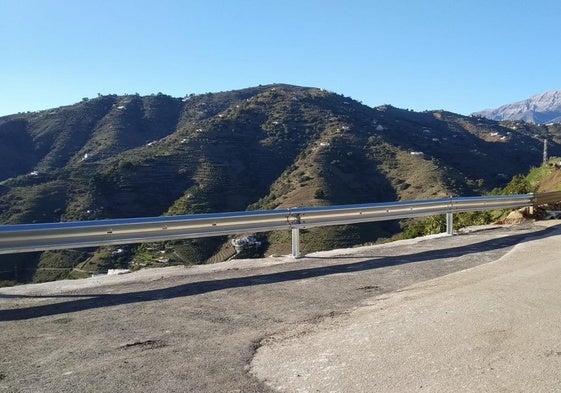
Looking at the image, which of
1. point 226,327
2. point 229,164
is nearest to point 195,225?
point 226,327

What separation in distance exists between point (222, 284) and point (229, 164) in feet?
182

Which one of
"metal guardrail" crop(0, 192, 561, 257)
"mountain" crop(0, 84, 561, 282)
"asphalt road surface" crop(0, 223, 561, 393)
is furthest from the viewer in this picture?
"mountain" crop(0, 84, 561, 282)

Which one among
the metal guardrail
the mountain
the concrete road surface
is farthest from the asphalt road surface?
→ the mountain

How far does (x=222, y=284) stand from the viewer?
23.5ft

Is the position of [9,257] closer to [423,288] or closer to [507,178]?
[423,288]

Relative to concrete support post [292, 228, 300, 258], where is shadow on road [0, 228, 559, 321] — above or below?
below

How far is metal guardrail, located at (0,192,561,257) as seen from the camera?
704 centimetres

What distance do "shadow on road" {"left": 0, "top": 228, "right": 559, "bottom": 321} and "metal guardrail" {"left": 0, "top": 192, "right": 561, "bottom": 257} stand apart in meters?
0.81

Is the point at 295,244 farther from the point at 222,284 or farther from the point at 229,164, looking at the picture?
the point at 229,164

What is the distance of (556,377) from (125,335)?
3591mm

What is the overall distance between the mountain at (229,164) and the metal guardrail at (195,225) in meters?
1.95

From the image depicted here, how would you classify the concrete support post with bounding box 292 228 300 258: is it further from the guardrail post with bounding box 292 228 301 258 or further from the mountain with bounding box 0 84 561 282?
the mountain with bounding box 0 84 561 282

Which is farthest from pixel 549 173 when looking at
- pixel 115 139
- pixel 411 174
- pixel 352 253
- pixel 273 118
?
pixel 115 139

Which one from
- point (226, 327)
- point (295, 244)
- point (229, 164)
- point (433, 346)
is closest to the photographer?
point (433, 346)
